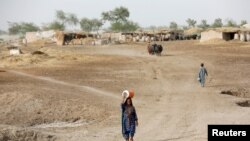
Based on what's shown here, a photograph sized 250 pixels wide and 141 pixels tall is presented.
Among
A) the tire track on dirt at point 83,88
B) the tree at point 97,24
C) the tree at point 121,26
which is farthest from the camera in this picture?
the tree at point 97,24

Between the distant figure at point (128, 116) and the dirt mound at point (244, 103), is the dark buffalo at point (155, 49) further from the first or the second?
the distant figure at point (128, 116)

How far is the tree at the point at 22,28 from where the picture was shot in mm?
126062

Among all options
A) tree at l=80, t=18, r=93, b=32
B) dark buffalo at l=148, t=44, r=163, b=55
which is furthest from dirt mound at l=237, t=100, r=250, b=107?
tree at l=80, t=18, r=93, b=32

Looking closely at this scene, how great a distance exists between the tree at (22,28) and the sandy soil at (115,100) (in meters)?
97.2

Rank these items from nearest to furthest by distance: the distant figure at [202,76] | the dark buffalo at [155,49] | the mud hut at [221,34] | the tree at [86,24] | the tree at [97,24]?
1. the distant figure at [202,76]
2. the dark buffalo at [155,49]
3. the mud hut at [221,34]
4. the tree at [97,24]
5. the tree at [86,24]

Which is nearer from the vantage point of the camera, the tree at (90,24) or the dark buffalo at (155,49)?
the dark buffalo at (155,49)

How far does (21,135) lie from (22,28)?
122517 millimetres

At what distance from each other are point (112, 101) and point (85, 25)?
10799cm

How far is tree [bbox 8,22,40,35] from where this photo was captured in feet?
414

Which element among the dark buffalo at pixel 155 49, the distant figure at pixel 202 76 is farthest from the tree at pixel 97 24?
the distant figure at pixel 202 76

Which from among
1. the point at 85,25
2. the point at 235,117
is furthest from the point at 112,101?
the point at 85,25

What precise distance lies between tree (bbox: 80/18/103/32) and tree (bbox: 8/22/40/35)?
41.3ft

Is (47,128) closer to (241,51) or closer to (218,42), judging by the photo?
(241,51)

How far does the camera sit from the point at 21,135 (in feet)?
38.3
